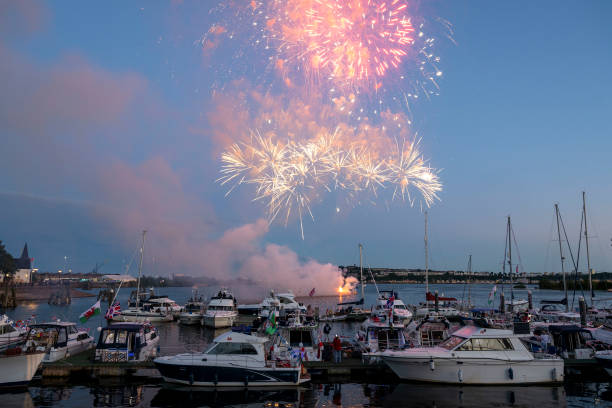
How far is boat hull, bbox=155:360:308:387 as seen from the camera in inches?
804

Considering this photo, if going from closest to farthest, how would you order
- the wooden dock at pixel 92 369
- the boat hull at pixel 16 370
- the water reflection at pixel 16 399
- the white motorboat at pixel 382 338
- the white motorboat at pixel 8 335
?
the water reflection at pixel 16 399, the boat hull at pixel 16 370, the wooden dock at pixel 92 369, the white motorboat at pixel 382 338, the white motorboat at pixel 8 335

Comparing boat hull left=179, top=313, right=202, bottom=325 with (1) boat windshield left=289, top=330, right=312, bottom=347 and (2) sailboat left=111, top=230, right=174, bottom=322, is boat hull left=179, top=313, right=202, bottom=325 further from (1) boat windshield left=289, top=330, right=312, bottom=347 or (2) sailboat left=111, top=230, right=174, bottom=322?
(1) boat windshield left=289, top=330, right=312, bottom=347

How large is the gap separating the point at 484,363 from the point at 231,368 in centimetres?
1286

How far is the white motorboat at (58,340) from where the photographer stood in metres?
24.2

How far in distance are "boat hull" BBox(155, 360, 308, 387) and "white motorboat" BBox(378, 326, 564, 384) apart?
247 inches

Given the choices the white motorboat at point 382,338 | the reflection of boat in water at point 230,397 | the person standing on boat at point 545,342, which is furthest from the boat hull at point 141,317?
the person standing on boat at point 545,342

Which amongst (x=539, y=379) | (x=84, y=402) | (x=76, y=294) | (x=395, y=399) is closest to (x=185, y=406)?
(x=84, y=402)

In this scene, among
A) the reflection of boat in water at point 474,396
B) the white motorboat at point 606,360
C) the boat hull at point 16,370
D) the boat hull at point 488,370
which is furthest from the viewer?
the white motorboat at point 606,360

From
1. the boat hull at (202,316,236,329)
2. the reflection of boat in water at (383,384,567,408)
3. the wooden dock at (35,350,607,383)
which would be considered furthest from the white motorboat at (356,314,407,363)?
the boat hull at (202,316,236,329)

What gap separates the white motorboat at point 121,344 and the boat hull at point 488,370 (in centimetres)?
1590

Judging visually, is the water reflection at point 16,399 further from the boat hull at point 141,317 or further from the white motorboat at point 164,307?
the white motorboat at point 164,307

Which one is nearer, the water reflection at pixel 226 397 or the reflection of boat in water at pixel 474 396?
the water reflection at pixel 226 397

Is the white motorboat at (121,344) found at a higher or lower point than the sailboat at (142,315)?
higher

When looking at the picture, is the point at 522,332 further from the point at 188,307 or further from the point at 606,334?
the point at 188,307
